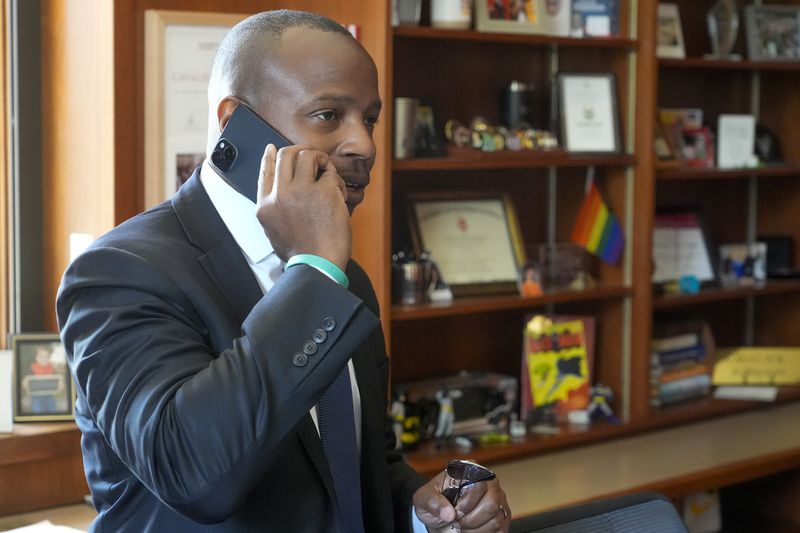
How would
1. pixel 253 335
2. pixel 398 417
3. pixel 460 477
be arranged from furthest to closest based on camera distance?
1. pixel 398 417
2. pixel 460 477
3. pixel 253 335

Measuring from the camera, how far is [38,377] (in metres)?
2.51

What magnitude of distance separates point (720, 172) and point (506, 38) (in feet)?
3.17

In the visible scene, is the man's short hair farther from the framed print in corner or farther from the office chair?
the framed print in corner

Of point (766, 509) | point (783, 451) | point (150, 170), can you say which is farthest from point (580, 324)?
point (150, 170)

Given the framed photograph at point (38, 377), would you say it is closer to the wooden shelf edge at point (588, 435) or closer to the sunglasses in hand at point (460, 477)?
the wooden shelf edge at point (588, 435)

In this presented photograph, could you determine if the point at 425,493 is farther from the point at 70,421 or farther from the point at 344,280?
the point at 70,421

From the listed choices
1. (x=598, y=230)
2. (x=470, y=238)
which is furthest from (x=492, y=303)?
(x=598, y=230)

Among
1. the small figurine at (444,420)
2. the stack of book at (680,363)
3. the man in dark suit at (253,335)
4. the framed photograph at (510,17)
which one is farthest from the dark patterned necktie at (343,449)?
the stack of book at (680,363)

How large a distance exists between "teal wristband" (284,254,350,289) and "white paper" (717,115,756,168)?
2.87m

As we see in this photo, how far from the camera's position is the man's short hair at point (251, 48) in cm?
136

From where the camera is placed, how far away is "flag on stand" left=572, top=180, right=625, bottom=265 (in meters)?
3.43

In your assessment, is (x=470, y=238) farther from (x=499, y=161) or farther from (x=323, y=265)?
(x=323, y=265)

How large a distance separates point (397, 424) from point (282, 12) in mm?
1783

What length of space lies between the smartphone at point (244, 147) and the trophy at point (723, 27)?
2.75m
